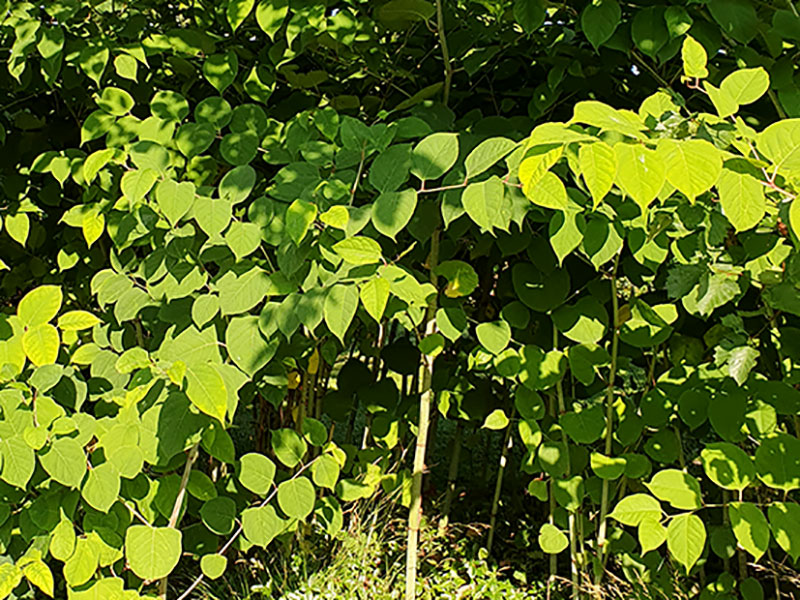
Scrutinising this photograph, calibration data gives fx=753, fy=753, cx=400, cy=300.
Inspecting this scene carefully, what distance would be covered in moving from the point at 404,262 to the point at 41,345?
84 cm

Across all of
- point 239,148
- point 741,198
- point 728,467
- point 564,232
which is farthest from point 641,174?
point 239,148

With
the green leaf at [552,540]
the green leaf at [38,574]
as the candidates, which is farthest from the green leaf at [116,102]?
the green leaf at [552,540]

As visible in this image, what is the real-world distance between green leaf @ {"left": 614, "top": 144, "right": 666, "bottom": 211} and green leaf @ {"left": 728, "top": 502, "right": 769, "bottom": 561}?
714 mm

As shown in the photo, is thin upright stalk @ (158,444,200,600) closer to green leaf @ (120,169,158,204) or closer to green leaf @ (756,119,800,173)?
green leaf @ (120,169,158,204)

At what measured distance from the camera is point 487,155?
1.32 meters

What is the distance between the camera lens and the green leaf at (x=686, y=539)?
54.3 inches

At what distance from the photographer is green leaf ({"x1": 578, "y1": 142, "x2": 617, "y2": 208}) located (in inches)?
40.4

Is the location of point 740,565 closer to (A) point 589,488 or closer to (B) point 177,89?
(A) point 589,488

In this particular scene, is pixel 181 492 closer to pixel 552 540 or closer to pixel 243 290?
pixel 243 290

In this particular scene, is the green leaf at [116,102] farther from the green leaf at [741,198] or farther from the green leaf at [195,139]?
the green leaf at [741,198]

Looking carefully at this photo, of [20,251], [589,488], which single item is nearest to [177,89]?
[20,251]

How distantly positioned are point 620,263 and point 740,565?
0.86 metres

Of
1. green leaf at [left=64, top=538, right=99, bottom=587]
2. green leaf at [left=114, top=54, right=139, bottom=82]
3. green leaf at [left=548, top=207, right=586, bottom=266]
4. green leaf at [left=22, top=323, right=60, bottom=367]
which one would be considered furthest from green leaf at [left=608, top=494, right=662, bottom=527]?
green leaf at [left=114, top=54, right=139, bottom=82]

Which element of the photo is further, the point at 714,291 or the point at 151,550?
the point at 151,550
